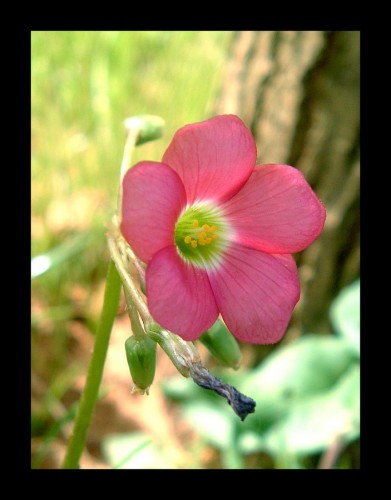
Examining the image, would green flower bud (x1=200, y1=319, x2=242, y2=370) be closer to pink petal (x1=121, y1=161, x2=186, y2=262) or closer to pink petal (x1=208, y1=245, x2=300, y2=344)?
pink petal (x1=208, y1=245, x2=300, y2=344)

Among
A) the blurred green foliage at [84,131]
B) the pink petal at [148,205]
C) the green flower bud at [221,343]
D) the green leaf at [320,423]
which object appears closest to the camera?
the pink petal at [148,205]

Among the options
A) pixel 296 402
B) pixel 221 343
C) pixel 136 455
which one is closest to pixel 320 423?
pixel 296 402

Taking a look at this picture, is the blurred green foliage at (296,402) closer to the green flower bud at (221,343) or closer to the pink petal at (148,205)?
the green flower bud at (221,343)

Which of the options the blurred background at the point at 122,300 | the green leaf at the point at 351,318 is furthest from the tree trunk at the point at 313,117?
the green leaf at the point at 351,318

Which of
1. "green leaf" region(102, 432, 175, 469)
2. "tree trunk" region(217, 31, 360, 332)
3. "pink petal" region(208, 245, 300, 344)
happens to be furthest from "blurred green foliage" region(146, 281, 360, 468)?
"pink petal" region(208, 245, 300, 344)

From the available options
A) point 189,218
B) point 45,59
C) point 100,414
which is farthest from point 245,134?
point 45,59

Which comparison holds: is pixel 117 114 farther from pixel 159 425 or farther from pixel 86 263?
pixel 159 425
